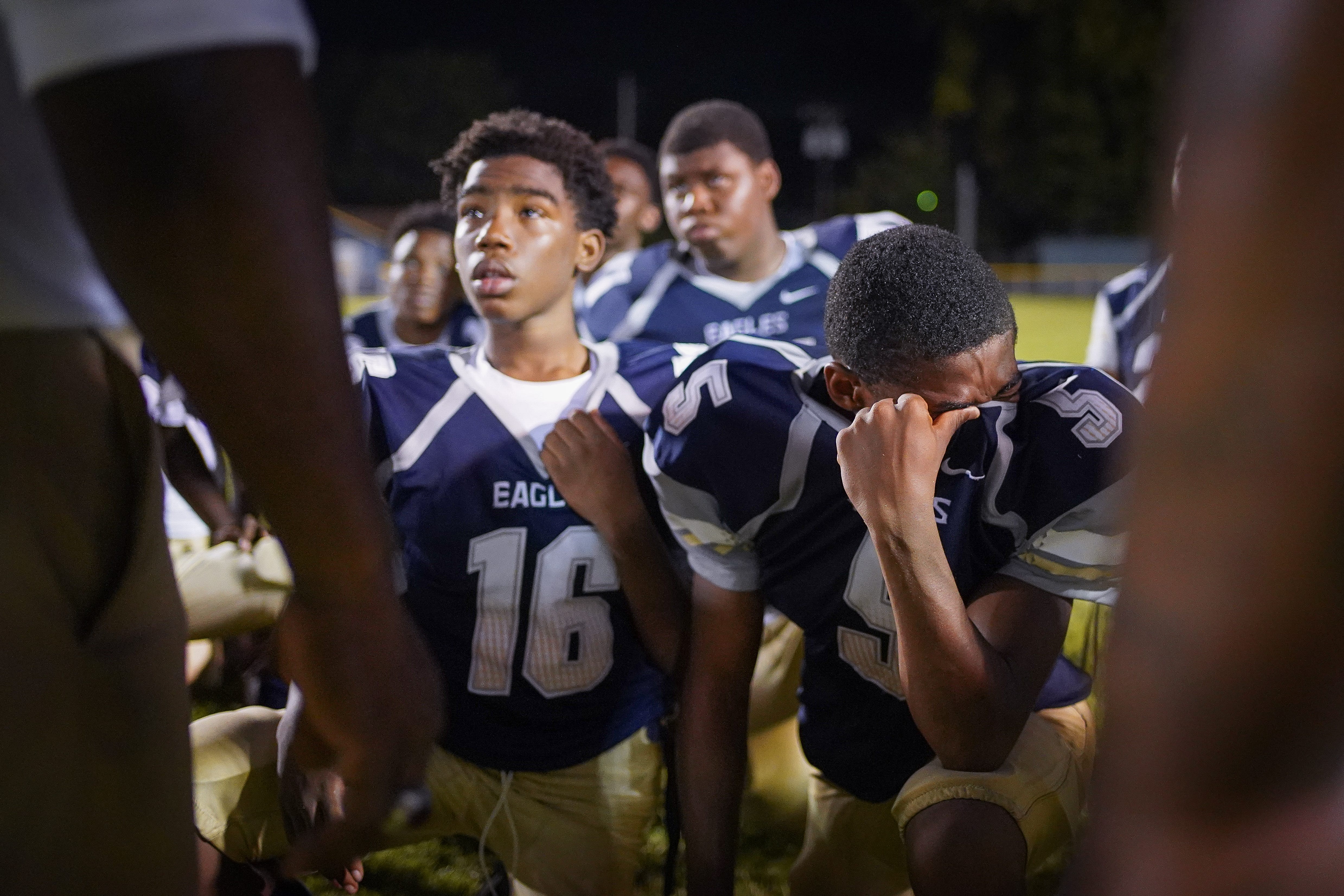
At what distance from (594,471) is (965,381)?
0.87 meters

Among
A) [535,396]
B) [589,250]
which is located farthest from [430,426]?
[589,250]

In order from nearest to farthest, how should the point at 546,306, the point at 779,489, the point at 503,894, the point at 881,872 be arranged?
the point at 779,489 < the point at 881,872 < the point at 503,894 < the point at 546,306

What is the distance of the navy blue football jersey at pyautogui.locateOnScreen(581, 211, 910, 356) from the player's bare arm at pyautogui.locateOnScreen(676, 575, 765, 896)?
224 cm

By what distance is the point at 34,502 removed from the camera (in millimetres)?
698

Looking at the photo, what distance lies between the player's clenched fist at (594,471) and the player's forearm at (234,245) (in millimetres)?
1597

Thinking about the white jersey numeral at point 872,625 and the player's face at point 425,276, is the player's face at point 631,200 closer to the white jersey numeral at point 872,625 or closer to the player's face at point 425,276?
the player's face at point 425,276

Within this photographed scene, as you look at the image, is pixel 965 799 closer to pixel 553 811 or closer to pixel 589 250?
pixel 553 811

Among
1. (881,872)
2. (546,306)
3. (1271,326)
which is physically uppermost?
(1271,326)

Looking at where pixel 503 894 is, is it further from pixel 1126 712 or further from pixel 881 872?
pixel 1126 712

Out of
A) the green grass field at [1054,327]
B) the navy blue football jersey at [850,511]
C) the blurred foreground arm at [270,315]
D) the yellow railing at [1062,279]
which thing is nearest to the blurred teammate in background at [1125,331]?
the navy blue football jersey at [850,511]

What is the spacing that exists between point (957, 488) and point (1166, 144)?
4.82ft

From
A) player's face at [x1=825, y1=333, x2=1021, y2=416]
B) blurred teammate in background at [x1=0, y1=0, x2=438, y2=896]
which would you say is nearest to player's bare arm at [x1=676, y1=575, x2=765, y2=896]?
player's face at [x1=825, y1=333, x2=1021, y2=416]

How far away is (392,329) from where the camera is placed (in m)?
5.06

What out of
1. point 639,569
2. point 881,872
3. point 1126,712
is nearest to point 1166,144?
point 1126,712
